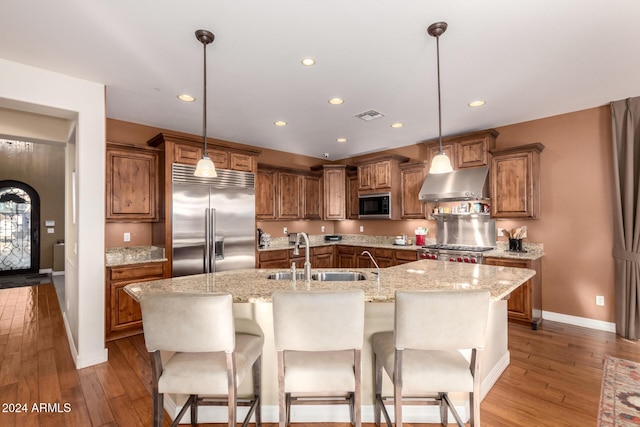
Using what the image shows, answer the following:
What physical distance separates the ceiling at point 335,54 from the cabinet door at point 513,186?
0.60m

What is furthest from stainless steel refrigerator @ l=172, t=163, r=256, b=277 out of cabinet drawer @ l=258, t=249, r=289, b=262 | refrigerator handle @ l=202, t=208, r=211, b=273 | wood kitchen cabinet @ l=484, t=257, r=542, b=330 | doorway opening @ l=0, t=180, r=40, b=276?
doorway opening @ l=0, t=180, r=40, b=276

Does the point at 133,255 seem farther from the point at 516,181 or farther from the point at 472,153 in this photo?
the point at 516,181

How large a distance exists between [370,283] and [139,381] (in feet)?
7.06

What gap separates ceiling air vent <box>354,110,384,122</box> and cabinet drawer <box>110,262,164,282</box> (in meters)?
3.17

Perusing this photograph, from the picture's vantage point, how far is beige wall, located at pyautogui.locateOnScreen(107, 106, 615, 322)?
3.73 m

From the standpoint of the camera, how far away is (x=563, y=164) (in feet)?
13.1

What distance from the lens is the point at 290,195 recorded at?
5.76 metres

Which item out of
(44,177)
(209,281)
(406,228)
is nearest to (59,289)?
(44,177)

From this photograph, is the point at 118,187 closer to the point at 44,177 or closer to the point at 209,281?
the point at 209,281

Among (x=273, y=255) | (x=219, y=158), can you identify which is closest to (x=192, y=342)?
(x=219, y=158)

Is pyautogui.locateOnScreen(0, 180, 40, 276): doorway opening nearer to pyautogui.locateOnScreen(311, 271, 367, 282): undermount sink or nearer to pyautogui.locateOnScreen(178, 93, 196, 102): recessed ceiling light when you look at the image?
pyautogui.locateOnScreen(178, 93, 196, 102): recessed ceiling light

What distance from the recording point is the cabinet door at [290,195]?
5.61 m

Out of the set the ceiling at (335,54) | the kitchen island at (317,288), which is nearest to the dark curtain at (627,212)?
the ceiling at (335,54)

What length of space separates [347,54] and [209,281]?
6.90 feet
